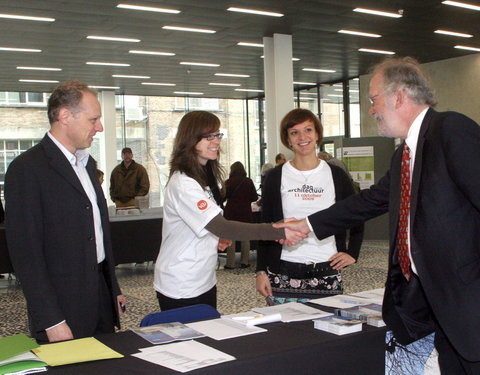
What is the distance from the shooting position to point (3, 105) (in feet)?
59.9

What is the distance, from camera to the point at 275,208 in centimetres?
321

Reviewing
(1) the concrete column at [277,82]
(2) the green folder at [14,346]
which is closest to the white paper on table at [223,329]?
(2) the green folder at [14,346]

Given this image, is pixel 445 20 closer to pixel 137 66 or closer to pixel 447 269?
pixel 137 66

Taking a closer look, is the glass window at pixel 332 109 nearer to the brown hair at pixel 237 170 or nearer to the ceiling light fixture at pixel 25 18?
the brown hair at pixel 237 170

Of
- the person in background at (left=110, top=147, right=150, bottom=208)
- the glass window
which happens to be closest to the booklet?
the person in background at (left=110, top=147, right=150, bottom=208)

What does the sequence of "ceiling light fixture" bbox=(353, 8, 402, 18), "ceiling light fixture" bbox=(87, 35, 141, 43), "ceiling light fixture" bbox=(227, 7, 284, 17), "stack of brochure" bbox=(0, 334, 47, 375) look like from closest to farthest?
"stack of brochure" bbox=(0, 334, 47, 375)
"ceiling light fixture" bbox=(227, 7, 284, 17)
"ceiling light fixture" bbox=(353, 8, 402, 18)
"ceiling light fixture" bbox=(87, 35, 141, 43)

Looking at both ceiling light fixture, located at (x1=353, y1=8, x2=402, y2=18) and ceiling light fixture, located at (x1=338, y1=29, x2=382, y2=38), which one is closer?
ceiling light fixture, located at (x1=353, y1=8, x2=402, y2=18)

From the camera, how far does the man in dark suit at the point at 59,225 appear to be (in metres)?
2.34

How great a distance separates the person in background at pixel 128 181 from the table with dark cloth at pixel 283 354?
336 inches

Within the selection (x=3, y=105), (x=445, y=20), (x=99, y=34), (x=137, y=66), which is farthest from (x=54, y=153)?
(x=3, y=105)

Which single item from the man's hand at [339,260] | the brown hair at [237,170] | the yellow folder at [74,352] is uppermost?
the brown hair at [237,170]

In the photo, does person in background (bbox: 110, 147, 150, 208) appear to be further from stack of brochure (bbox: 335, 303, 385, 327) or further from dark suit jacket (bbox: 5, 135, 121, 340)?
stack of brochure (bbox: 335, 303, 385, 327)

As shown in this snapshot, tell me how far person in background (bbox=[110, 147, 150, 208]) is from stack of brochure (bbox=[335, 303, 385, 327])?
331 inches

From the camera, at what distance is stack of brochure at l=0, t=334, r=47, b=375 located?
6.01 ft
